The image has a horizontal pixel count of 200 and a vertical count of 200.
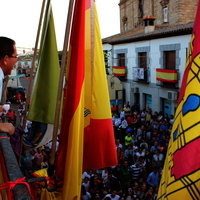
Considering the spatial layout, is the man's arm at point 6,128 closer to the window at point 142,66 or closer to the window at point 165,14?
the window at point 142,66

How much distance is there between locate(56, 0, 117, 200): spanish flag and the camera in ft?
8.91

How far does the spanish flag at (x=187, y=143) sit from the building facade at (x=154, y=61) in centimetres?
989

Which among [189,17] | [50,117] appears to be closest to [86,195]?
[50,117]

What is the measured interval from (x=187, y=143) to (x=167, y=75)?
12.9 metres

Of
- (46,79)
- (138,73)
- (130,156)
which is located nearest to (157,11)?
(138,73)

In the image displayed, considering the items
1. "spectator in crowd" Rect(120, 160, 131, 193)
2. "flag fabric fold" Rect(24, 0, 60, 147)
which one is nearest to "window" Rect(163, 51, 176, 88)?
"spectator in crowd" Rect(120, 160, 131, 193)

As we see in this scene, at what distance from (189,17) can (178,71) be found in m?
9.13

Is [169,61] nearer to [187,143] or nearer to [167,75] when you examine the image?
[167,75]

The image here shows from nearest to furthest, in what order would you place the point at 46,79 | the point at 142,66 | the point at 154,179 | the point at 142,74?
the point at 46,79 < the point at 154,179 < the point at 142,74 < the point at 142,66

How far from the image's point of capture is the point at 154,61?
1636cm

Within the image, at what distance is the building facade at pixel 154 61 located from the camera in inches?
549

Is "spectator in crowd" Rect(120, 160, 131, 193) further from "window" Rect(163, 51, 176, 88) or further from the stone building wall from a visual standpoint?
the stone building wall

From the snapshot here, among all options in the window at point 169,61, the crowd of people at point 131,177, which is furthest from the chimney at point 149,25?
the crowd of people at point 131,177

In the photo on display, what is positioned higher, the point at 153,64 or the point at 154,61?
the point at 154,61
